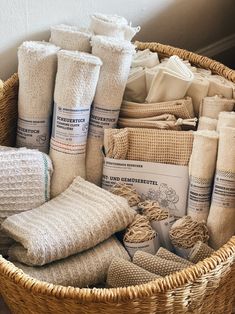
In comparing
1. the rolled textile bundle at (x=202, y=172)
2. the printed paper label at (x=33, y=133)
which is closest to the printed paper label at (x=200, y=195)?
the rolled textile bundle at (x=202, y=172)

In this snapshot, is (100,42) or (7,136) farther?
(7,136)

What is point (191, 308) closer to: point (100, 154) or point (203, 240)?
point (203, 240)

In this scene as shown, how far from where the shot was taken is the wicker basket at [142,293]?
896 mm

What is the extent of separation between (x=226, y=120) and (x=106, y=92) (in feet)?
0.89

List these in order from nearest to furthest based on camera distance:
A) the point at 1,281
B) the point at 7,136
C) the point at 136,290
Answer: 1. the point at 136,290
2. the point at 1,281
3. the point at 7,136

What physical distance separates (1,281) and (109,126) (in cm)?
43

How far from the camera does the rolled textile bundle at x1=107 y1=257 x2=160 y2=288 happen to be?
0.99 m

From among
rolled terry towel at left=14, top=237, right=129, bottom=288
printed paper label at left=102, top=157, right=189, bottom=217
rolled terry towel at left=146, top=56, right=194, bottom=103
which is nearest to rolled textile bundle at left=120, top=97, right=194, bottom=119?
rolled terry towel at left=146, top=56, right=194, bottom=103

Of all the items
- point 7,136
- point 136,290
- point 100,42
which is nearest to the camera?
point 136,290

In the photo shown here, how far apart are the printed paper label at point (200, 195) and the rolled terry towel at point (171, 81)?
0.72ft

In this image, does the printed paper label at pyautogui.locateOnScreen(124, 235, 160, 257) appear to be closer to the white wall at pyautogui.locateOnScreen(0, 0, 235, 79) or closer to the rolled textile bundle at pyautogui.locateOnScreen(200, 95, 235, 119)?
the rolled textile bundle at pyautogui.locateOnScreen(200, 95, 235, 119)

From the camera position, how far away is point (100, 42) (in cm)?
120

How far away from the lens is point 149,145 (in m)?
1.24

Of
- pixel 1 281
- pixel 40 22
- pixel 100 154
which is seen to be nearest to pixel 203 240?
pixel 100 154
